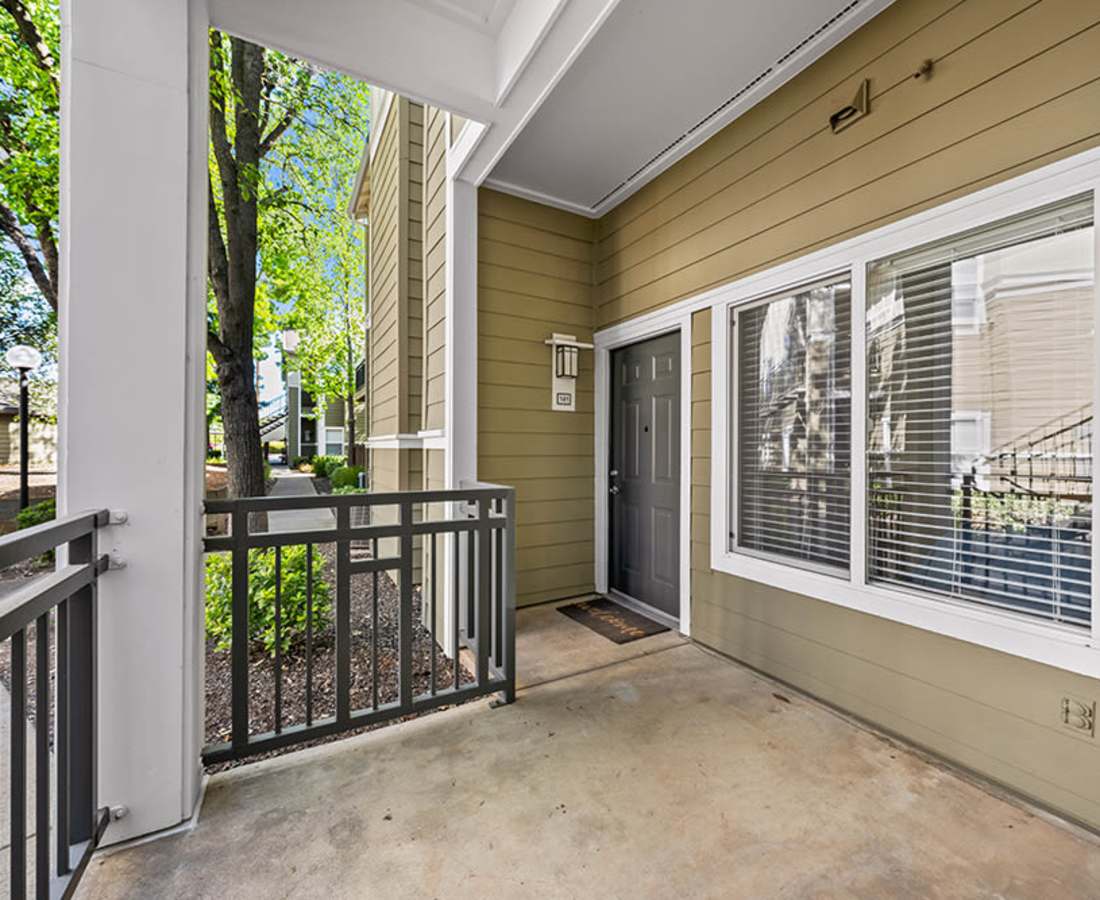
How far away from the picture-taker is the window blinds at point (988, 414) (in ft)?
5.57

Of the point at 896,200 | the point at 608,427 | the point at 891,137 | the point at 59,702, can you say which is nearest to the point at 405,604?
the point at 59,702

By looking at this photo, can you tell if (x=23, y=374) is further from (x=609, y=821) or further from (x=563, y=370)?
(x=609, y=821)

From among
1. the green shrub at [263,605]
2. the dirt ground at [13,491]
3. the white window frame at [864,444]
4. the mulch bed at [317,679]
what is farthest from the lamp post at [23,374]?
the white window frame at [864,444]

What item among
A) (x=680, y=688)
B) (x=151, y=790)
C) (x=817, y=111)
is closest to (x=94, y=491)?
(x=151, y=790)

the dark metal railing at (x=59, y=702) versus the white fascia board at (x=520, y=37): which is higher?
the white fascia board at (x=520, y=37)

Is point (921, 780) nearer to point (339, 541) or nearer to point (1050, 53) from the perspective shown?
point (339, 541)

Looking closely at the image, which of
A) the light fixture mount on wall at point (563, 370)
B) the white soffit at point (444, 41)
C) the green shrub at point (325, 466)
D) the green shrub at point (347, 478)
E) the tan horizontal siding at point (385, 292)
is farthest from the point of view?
the green shrub at point (325, 466)

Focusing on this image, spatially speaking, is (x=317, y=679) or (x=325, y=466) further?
(x=325, y=466)

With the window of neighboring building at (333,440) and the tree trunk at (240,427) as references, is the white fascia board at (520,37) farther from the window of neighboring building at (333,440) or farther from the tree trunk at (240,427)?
the window of neighboring building at (333,440)

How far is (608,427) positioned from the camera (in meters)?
3.90

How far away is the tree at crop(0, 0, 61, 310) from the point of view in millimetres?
3580

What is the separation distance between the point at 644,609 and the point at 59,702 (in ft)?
9.68

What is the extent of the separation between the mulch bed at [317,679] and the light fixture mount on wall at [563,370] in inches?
67.6

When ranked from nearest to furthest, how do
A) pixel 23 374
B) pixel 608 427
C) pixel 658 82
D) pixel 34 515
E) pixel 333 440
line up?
pixel 658 82
pixel 608 427
pixel 34 515
pixel 23 374
pixel 333 440
